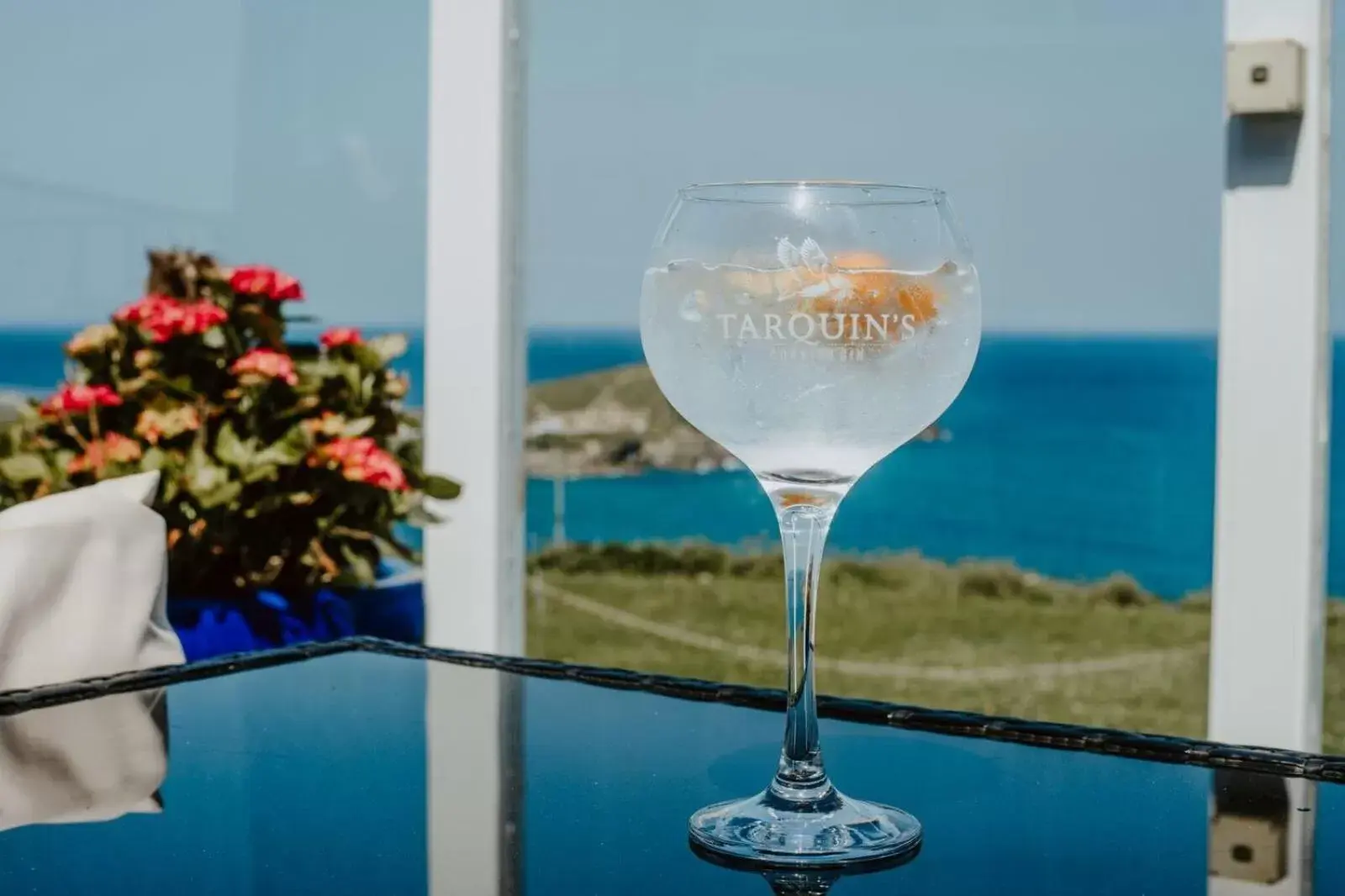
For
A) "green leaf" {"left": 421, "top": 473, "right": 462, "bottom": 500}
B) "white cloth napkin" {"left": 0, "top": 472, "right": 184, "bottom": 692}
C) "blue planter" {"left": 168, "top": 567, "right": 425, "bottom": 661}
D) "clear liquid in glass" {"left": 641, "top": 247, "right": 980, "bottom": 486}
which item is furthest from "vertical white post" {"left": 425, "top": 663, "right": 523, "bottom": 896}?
"green leaf" {"left": 421, "top": 473, "right": 462, "bottom": 500}

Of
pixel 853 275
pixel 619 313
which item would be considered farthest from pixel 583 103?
pixel 853 275

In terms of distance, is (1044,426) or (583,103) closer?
(1044,426)

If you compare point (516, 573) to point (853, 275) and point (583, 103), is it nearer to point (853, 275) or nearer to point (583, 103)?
point (583, 103)

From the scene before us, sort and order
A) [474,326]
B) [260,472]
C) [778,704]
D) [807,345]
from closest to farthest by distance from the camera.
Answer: [807,345] → [778,704] → [260,472] → [474,326]

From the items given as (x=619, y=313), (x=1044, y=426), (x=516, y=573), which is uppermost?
(x=619, y=313)

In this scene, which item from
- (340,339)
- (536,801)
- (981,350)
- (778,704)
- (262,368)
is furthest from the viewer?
(340,339)

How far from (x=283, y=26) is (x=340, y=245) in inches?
18.9

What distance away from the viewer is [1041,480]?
3074 mm

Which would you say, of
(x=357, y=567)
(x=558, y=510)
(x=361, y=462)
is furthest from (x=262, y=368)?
(x=558, y=510)

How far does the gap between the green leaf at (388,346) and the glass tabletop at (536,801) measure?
1903 mm

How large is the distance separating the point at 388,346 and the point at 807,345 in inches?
98.8

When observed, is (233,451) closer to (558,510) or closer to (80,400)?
(80,400)

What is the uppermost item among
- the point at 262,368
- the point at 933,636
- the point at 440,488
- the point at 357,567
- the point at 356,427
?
the point at 262,368

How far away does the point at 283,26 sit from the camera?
137 inches
